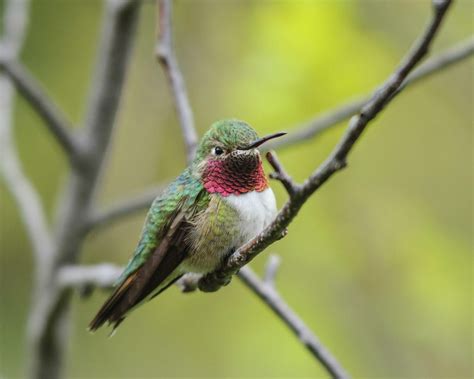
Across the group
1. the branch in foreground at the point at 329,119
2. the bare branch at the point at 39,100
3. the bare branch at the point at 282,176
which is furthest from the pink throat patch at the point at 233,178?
the bare branch at the point at 39,100

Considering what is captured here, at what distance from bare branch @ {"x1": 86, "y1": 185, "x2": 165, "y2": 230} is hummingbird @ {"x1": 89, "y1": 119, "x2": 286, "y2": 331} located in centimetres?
153

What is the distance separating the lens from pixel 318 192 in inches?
218

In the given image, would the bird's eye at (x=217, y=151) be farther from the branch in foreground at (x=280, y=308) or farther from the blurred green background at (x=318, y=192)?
the blurred green background at (x=318, y=192)

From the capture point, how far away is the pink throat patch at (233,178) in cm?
246

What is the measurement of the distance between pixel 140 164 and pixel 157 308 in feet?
4.65

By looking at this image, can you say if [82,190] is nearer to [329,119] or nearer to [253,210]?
[329,119]

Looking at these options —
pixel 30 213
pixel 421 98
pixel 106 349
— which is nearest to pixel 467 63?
pixel 421 98

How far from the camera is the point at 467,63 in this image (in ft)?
17.4

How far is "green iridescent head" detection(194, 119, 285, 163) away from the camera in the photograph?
2.25 meters

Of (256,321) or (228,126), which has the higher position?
(228,126)

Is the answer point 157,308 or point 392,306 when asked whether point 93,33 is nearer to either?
point 157,308

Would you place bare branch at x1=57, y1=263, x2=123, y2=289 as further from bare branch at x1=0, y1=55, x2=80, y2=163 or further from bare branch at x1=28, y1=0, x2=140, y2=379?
bare branch at x1=0, y1=55, x2=80, y2=163

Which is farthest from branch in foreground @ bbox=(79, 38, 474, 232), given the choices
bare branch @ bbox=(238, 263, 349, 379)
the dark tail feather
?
the dark tail feather

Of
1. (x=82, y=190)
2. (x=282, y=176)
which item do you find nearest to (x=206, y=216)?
(x=282, y=176)
